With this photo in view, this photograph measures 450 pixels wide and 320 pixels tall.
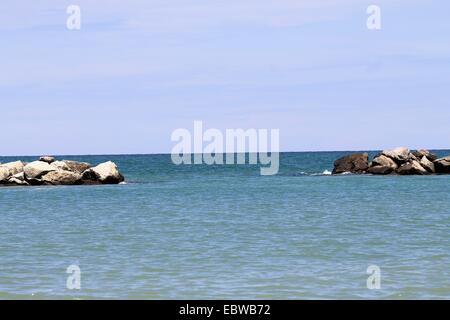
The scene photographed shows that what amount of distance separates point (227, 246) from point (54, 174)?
4765 cm

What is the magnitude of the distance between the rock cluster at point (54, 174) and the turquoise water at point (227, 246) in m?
15.8

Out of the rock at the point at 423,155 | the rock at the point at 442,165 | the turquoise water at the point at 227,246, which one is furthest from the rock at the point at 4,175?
the rock at the point at 442,165

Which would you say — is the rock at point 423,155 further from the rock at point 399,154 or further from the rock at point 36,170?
the rock at point 36,170

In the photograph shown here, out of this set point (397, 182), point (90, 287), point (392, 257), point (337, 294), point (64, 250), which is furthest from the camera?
point (397, 182)

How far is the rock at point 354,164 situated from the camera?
3516 inches

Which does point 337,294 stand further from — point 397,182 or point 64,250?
point 397,182

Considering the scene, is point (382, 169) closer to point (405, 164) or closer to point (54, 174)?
point (405, 164)

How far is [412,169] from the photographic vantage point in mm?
83188

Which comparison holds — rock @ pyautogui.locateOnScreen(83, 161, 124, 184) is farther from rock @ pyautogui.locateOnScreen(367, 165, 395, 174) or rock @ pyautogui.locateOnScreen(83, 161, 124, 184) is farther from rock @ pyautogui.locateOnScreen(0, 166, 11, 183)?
rock @ pyautogui.locateOnScreen(367, 165, 395, 174)

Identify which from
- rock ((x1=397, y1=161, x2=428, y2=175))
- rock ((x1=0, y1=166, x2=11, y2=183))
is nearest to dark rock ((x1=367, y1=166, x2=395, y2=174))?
rock ((x1=397, y1=161, x2=428, y2=175))

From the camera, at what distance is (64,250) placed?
90.7ft

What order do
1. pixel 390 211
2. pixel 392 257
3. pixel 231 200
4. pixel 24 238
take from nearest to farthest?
pixel 392 257 < pixel 24 238 < pixel 390 211 < pixel 231 200

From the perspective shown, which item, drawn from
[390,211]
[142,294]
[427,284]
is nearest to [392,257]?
[427,284]

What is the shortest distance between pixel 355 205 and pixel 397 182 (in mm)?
25910
